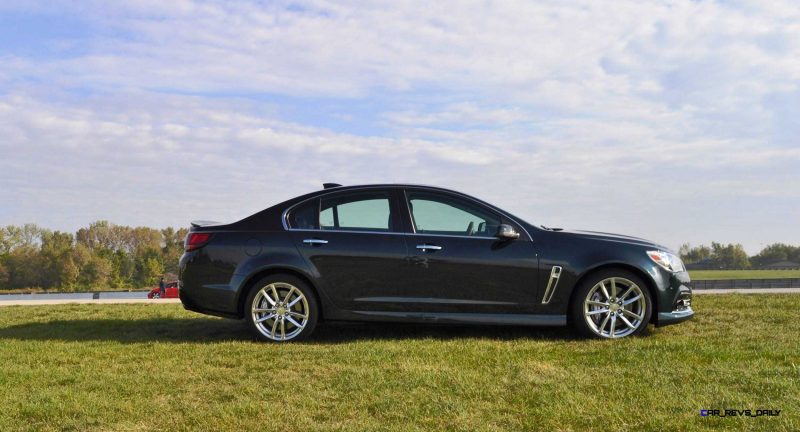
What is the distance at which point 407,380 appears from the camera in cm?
475

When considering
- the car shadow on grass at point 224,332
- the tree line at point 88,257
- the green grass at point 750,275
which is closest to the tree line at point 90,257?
the tree line at point 88,257

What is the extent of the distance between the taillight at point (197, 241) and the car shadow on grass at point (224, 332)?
0.96 m

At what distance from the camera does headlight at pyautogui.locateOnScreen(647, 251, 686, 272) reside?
22.2 ft

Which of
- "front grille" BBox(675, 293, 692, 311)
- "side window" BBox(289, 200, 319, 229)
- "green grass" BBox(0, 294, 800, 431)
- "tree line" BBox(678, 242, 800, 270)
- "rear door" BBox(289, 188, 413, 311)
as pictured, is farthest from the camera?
"tree line" BBox(678, 242, 800, 270)

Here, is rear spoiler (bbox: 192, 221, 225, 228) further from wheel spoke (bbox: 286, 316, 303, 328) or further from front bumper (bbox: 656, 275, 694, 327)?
front bumper (bbox: 656, 275, 694, 327)

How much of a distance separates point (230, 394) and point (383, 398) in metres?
1.03

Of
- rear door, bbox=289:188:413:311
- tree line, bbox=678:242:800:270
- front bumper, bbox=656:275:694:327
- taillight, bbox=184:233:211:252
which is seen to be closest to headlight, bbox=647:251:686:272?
front bumper, bbox=656:275:694:327

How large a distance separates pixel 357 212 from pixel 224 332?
6.84ft

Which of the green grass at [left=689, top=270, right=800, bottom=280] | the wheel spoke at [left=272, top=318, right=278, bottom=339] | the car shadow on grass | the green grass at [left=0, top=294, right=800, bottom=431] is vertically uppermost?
the wheel spoke at [left=272, top=318, right=278, bottom=339]

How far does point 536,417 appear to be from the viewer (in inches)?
151

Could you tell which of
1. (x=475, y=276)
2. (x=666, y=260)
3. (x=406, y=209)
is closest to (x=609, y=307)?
(x=666, y=260)

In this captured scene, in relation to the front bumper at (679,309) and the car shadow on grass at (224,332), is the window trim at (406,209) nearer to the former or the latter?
the car shadow on grass at (224,332)

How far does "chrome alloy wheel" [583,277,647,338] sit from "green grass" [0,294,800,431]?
26cm

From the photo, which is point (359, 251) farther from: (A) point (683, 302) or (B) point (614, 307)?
(A) point (683, 302)
